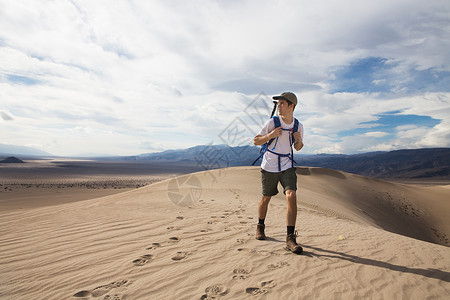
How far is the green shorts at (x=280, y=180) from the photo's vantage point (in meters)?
3.14

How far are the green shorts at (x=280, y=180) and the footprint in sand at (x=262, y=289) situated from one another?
47.7 inches

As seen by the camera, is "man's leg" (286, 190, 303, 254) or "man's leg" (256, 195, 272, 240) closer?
"man's leg" (286, 190, 303, 254)

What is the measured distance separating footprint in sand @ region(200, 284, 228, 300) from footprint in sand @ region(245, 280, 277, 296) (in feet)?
0.77

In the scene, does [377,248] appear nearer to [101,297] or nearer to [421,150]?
[101,297]

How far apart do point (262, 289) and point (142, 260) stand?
1592 millimetres

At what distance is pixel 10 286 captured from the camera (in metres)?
2.35

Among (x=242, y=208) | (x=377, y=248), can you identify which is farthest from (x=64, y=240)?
(x=377, y=248)

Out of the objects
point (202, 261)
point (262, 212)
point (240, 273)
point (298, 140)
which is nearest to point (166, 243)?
point (202, 261)

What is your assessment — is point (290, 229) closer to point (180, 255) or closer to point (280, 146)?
point (280, 146)

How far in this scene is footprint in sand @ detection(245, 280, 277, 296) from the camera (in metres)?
2.19

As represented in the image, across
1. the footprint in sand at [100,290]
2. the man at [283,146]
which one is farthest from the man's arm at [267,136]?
the footprint in sand at [100,290]

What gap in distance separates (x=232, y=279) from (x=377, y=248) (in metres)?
2.45

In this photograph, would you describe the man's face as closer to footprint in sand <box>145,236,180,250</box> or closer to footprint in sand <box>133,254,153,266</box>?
footprint in sand <box>145,236,180,250</box>

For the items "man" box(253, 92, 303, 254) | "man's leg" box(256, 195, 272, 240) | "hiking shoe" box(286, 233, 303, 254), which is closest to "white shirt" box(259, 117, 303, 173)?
"man" box(253, 92, 303, 254)
